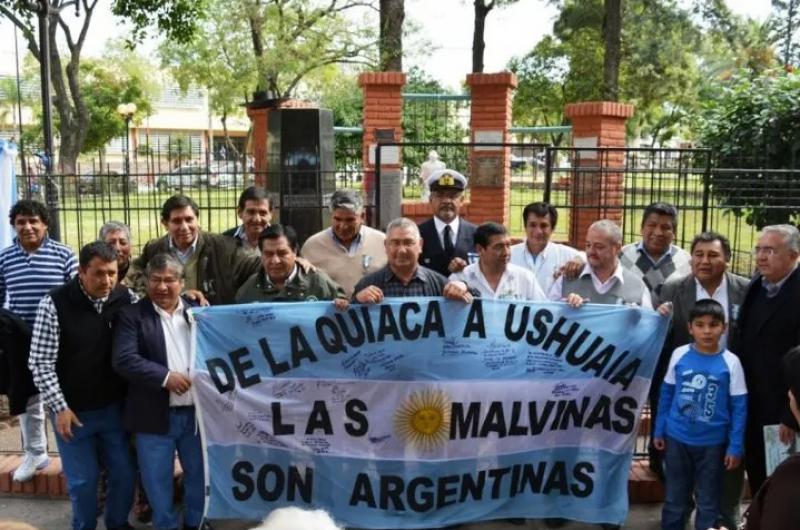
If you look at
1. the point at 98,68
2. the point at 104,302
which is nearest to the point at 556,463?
the point at 104,302

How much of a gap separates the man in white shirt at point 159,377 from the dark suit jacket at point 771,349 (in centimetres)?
290

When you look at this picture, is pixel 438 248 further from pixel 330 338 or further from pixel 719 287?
pixel 719 287

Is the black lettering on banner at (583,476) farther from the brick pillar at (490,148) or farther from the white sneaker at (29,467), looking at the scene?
the brick pillar at (490,148)

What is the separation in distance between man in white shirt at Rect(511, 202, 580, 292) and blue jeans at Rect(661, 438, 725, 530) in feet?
4.36

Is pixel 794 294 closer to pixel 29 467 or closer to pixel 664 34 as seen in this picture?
pixel 29 467

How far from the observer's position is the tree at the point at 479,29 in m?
21.7

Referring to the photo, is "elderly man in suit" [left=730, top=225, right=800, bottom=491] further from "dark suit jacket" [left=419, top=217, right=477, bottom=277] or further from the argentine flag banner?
"dark suit jacket" [left=419, top=217, right=477, bottom=277]

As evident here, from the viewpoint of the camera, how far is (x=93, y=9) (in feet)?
55.4

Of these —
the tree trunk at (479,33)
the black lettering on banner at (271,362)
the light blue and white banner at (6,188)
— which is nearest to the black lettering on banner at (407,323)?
the black lettering on banner at (271,362)

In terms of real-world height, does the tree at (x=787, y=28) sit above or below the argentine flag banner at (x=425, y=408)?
above

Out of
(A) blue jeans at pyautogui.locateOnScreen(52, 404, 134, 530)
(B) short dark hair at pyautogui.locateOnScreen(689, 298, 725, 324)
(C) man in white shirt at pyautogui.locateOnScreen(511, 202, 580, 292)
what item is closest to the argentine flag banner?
(B) short dark hair at pyautogui.locateOnScreen(689, 298, 725, 324)

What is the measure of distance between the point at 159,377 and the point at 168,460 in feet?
1.60

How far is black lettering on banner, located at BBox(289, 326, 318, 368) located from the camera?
4.13m

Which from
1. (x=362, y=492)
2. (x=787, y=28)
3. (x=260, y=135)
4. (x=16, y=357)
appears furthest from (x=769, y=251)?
(x=787, y=28)
